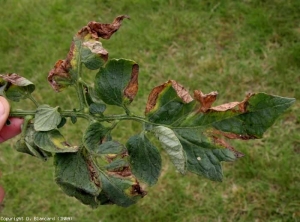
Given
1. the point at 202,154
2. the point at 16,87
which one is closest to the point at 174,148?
the point at 202,154

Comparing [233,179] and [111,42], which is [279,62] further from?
[111,42]

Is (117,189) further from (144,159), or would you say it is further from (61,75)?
(61,75)

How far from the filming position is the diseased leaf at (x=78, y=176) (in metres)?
0.85

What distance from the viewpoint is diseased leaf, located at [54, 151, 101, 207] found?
0.85 m

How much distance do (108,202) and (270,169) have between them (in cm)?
140

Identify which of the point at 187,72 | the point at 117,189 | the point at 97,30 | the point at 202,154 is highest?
the point at 97,30

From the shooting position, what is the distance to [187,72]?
247 cm

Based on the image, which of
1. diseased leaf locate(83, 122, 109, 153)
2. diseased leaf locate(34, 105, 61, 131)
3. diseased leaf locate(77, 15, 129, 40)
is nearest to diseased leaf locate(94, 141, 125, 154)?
diseased leaf locate(83, 122, 109, 153)

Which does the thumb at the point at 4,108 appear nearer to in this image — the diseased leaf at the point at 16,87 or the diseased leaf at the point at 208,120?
the diseased leaf at the point at 16,87

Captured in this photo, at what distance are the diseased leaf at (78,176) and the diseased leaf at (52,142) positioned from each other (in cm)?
2

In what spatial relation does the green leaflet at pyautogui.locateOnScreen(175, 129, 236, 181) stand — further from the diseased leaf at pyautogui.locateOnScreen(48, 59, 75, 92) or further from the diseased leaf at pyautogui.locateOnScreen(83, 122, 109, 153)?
the diseased leaf at pyautogui.locateOnScreen(48, 59, 75, 92)

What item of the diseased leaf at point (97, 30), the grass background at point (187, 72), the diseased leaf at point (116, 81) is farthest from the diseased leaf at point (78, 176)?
the grass background at point (187, 72)

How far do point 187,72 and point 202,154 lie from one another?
169 cm

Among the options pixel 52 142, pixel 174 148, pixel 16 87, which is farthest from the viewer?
pixel 16 87
